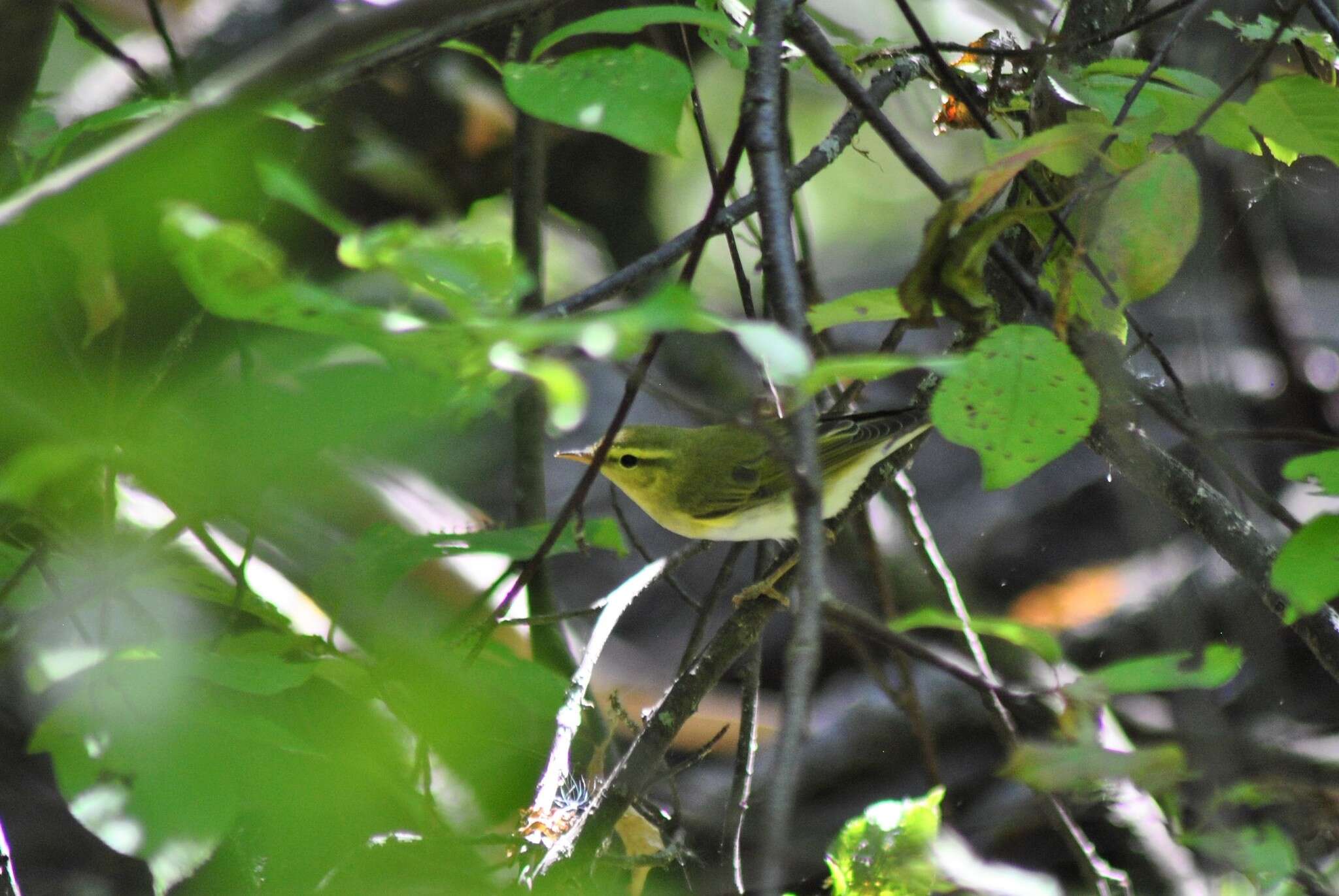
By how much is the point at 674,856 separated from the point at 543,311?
3.04 ft

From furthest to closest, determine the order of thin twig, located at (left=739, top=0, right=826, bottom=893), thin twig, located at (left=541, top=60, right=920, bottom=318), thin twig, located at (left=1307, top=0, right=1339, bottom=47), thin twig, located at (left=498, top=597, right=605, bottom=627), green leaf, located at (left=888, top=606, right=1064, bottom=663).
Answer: thin twig, located at (left=1307, top=0, right=1339, bottom=47) < thin twig, located at (left=498, top=597, right=605, bottom=627) < thin twig, located at (left=541, top=60, right=920, bottom=318) < green leaf, located at (left=888, top=606, right=1064, bottom=663) < thin twig, located at (left=739, top=0, right=826, bottom=893)

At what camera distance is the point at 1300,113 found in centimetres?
146

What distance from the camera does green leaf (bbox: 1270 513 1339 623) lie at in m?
1.29

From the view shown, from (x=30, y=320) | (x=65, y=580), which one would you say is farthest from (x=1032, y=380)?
(x=65, y=580)

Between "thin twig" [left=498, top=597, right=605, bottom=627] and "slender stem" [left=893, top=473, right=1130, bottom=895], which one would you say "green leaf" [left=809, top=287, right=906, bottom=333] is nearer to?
"thin twig" [left=498, top=597, right=605, bottom=627]

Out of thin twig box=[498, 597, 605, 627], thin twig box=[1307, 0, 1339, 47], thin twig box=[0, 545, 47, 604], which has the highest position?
thin twig box=[1307, 0, 1339, 47]

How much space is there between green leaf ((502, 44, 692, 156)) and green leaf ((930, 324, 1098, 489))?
1.36ft

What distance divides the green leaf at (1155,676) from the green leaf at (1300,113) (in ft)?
2.55

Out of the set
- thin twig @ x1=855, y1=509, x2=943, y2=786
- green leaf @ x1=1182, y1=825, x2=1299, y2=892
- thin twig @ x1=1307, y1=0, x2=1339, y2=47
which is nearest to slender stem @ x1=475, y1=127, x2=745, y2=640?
green leaf @ x1=1182, y1=825, x2=1299, y2=892

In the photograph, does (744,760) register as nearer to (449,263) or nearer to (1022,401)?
(1022,401)

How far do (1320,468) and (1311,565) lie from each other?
0.48 feet

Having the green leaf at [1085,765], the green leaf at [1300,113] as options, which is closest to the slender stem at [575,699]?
the green leaf at [1085,765]

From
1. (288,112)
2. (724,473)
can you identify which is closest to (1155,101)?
(288,112)

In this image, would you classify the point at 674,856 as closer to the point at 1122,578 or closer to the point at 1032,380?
the point at 1032,380
